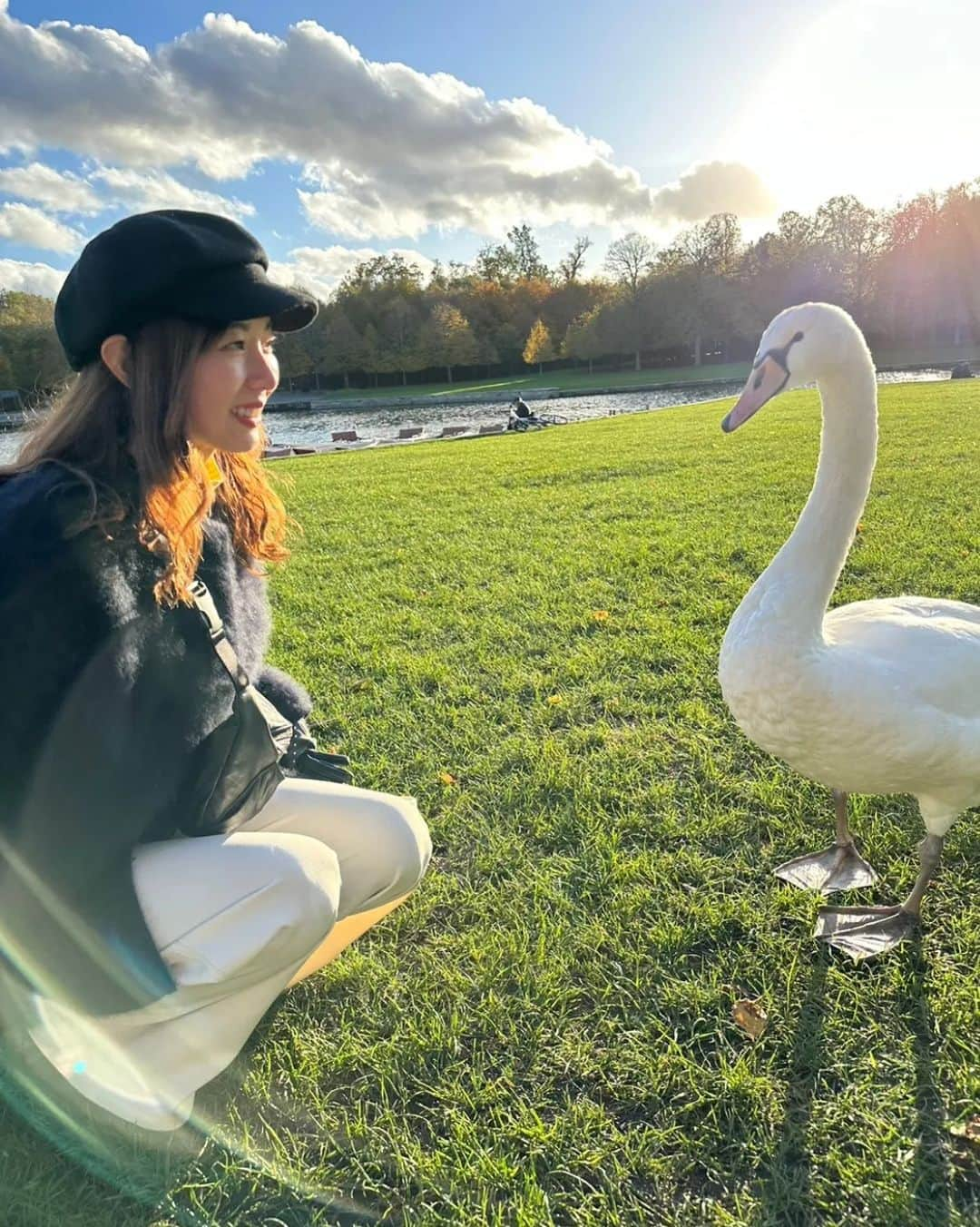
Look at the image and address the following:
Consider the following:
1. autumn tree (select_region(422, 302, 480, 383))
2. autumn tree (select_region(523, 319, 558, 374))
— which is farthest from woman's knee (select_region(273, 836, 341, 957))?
autumn tree (select_region(422, 302, 480, 383))

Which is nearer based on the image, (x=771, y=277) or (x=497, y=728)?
(x=497, y=728)

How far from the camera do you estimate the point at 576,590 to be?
5.35 meters

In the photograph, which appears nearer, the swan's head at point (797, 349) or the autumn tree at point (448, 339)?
the swan's head at point (797, 349)

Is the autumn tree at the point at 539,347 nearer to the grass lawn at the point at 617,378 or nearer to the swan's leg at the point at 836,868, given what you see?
the grass lawn at the point at 617,378

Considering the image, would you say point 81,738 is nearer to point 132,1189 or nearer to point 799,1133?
point 132,1189

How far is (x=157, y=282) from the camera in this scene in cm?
174

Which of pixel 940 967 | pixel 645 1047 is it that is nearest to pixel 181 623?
pixel 645 1047

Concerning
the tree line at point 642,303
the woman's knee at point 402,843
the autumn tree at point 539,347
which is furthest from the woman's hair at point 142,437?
the autumn tree at point 539,347

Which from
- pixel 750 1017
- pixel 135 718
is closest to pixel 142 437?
pixel 135 718

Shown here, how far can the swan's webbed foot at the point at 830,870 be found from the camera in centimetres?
255

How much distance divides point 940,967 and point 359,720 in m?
2.56

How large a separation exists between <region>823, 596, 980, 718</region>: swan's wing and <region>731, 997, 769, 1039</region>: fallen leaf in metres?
0.97

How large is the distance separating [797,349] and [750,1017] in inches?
74.4

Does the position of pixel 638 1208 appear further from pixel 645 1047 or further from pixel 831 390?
pixel 831 390
